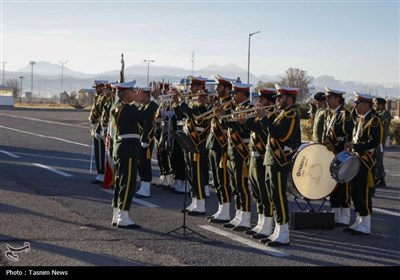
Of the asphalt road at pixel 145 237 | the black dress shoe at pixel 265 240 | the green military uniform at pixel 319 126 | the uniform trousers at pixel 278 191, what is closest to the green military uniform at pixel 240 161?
the asphalt road at pixel 145 237

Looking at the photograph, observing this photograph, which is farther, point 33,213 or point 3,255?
point 33,213

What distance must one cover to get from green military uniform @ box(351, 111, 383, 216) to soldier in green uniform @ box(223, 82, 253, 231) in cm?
166

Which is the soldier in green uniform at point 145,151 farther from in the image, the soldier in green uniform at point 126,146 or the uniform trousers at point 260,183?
the uniform trousers at point 260,183

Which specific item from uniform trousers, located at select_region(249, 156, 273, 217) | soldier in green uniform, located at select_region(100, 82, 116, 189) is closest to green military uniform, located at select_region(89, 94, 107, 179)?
soldier in green uniform, located at select_region(100, 82, 116, 189)

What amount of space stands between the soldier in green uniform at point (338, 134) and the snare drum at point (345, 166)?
0.63m

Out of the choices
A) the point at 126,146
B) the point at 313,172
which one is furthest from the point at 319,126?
the point at 126,146

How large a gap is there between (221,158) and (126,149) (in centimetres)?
164

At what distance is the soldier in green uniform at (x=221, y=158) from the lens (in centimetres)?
1078

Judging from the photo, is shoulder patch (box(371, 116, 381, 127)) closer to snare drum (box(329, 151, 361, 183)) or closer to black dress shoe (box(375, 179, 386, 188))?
snare drum (box(329, 151, 361, 183))

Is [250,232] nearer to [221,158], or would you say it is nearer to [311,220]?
[311,220]

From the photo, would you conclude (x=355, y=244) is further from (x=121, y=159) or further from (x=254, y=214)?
(x=121, y=159)

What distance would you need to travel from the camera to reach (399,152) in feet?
84.8
